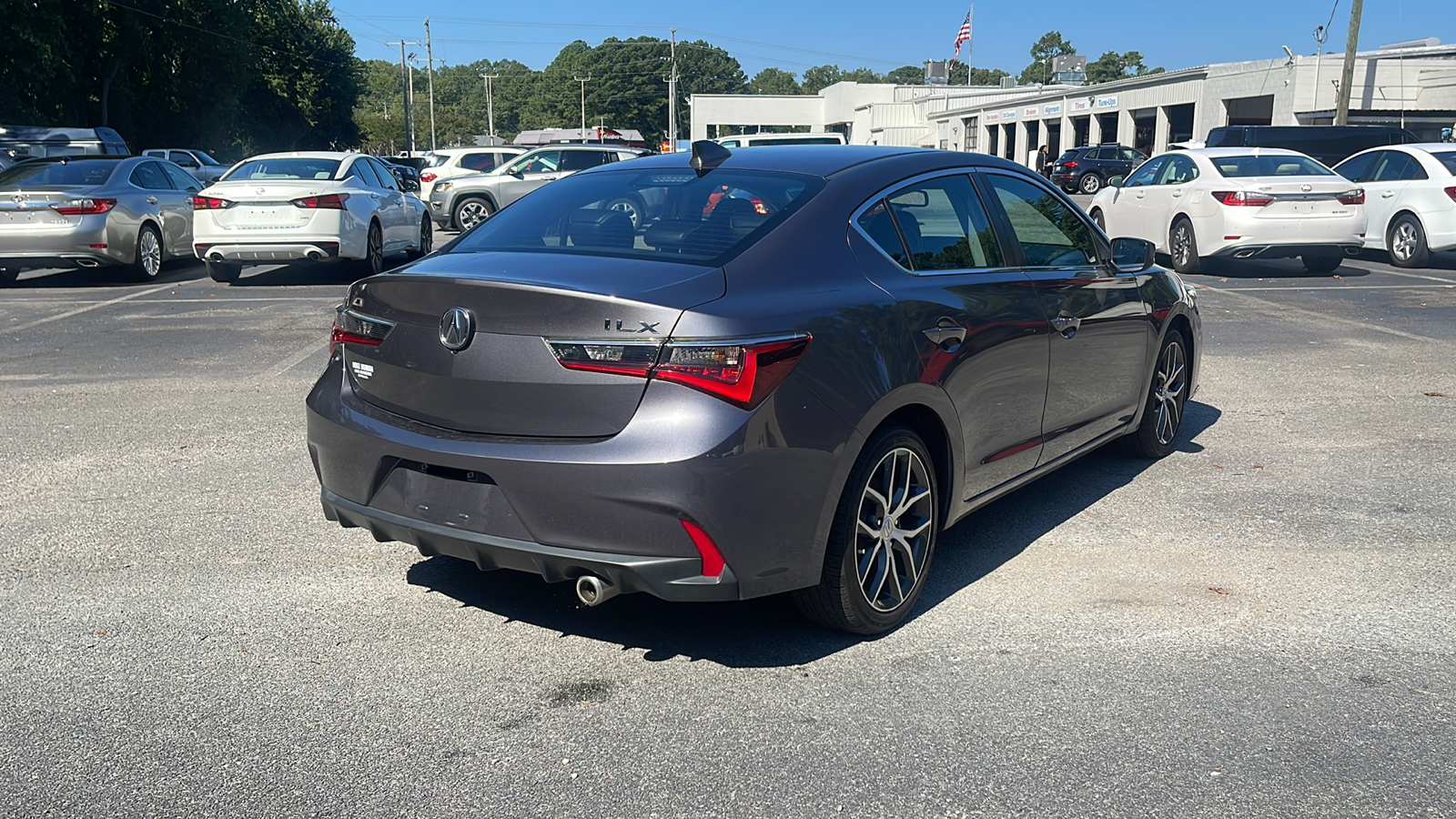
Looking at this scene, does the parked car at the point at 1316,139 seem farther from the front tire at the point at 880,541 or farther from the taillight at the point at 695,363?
the taillight at the point at 695,363

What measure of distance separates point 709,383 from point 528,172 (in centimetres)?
2146

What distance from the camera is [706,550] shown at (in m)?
3.38

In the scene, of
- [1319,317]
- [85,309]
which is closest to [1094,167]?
[1319,317]

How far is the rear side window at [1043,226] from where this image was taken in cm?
494

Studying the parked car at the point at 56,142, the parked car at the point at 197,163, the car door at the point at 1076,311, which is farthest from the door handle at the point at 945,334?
the parked car at the point at 197,163

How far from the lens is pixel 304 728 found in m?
3.31

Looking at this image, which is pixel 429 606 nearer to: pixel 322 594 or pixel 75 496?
pixel 322 594

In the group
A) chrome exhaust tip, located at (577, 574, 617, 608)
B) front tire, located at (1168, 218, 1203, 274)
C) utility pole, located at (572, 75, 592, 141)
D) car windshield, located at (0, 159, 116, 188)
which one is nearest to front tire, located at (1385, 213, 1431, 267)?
front tire, located at (1168, 218, 1203, 274)

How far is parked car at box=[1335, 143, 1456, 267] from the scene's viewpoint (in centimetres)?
1573

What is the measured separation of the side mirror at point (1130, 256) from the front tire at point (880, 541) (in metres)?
2.00

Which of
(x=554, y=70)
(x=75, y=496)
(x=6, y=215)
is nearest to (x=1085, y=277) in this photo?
(x=75, y=496)

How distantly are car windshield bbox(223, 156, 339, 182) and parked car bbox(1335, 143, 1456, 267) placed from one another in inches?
539

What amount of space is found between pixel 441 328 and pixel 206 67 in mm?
46969

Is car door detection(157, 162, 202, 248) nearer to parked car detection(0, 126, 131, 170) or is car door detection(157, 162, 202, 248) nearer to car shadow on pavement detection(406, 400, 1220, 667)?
parked car detection(0, 126, 131, 170)
